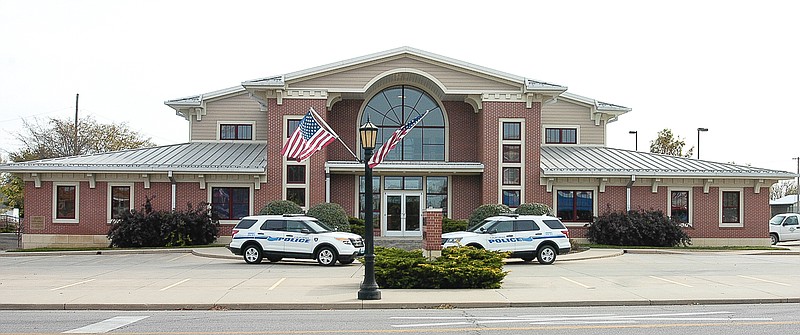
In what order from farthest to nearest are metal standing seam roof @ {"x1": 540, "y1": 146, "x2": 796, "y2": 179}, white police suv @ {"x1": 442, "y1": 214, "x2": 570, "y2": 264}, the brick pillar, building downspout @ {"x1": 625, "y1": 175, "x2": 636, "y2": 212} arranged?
building downspout @ {"x1": 625, "y1": 175, "x2": 636, "y2": 212}
metal standing seam roof @ {"x1": 540, "y1": 146, "x2": 796, "y2": 179}
white police suv @ {"x1": 442, "y1": 214, "x2": 570, "y2": 264}
the brick pillar

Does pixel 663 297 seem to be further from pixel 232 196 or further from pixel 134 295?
pixel 232 196

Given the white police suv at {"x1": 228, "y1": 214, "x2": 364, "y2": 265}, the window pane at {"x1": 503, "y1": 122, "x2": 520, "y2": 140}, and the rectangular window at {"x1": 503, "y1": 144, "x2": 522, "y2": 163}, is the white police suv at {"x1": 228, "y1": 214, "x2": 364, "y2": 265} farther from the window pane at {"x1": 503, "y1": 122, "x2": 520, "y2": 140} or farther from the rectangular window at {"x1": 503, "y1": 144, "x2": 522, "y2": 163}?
the window pane at {"x1": 503, "y1": 122, "x2": 520, "y2": 140}

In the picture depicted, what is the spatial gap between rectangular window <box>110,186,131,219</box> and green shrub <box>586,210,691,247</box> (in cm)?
2027

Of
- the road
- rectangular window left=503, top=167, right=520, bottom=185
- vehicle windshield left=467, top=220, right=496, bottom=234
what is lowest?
the road

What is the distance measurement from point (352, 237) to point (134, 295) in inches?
375

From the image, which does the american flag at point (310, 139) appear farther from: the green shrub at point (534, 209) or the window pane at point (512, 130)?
the window pane at point (512, 130)

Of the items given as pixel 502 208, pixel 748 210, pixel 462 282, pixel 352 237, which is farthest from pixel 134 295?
pixel 748 210

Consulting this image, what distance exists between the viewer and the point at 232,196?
3522 cm

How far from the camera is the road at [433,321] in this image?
38.2ft

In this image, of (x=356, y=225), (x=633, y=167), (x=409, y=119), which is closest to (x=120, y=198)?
(x=356, y=225)

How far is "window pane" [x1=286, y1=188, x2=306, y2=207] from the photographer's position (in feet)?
114

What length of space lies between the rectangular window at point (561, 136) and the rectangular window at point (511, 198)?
6.04 m

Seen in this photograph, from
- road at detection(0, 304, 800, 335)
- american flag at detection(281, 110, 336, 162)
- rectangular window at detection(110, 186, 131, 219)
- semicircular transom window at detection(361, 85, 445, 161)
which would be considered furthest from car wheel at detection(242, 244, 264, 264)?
semicircular transom window at detection(361, 85, 445, 161)

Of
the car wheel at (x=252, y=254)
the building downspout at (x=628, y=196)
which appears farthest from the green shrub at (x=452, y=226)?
the car wheel at (x=252, y=254)
